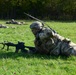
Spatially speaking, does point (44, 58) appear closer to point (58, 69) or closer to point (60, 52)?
point (60, 52)

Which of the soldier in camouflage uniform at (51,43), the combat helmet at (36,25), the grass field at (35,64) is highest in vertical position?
the combat helmet at (36,25)

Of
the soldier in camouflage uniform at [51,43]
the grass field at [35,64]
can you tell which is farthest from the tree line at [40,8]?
the grass field at [35,64]

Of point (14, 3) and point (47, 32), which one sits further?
point (14, 3)

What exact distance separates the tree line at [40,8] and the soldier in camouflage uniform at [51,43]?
34942 millimetres

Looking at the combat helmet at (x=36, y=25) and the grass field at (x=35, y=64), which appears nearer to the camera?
the grass field at (x=35, y=64)

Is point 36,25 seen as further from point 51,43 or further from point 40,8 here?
point 40,8

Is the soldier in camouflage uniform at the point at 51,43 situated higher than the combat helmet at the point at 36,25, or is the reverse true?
the combat helmet at the point at 36,25

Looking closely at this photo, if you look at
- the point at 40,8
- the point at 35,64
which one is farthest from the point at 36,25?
the point at 40,8

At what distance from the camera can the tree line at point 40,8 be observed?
150 feet

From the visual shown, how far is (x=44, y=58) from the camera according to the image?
9977mm

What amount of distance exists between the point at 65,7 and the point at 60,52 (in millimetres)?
35997

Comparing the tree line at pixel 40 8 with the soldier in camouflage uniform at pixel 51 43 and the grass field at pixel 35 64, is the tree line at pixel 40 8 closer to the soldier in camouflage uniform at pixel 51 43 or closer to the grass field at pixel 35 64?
the soldier in camouflage uniform at pixel 51 43

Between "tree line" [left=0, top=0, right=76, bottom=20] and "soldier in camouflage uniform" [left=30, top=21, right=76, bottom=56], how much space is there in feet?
115

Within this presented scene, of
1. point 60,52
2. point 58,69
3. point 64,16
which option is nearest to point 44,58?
point 60,52
